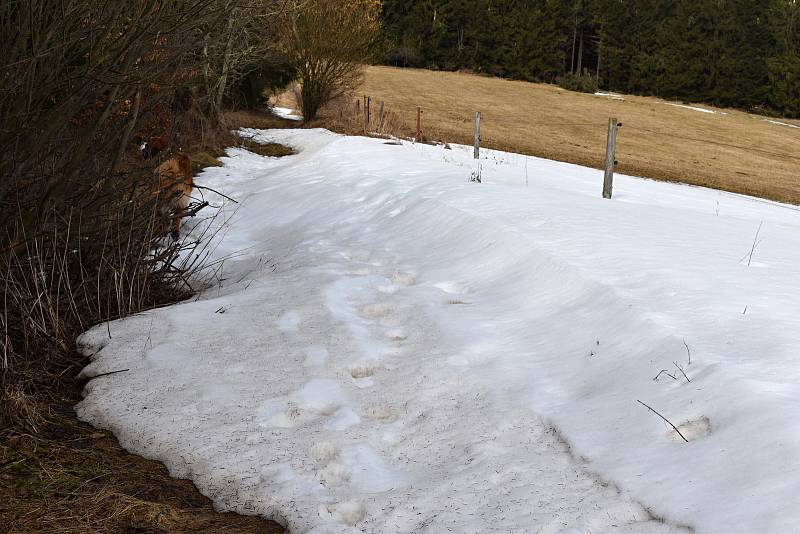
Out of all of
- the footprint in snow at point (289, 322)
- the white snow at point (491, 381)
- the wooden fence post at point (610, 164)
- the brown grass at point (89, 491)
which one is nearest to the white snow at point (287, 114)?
the wooden fence post at point (610, 164)

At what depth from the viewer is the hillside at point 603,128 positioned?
23.6 meters

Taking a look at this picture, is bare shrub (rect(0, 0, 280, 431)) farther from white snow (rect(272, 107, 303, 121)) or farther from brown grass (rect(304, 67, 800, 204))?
white snow (rect(272, 107, 303, 121))

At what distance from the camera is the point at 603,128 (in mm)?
32875

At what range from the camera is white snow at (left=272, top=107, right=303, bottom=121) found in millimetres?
24138

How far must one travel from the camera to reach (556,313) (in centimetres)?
502

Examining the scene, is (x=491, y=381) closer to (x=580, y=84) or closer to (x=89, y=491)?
(x=89, y=491)

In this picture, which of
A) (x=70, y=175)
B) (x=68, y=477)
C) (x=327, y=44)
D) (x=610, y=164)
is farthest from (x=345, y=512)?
(x=327, y=44)

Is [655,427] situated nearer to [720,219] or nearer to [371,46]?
[720,219]

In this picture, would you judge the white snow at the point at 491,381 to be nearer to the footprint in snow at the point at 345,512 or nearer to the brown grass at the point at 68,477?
the footprint in snow at the point at 345,512

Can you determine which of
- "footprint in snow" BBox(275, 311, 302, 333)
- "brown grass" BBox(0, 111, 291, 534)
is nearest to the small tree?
"footprint in snow" BBox(275, 311, 302, 333)

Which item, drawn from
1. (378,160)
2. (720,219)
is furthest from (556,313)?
(378,160)

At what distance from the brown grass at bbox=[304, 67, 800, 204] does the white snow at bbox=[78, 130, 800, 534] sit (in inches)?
600

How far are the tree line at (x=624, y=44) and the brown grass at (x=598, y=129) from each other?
2707mm

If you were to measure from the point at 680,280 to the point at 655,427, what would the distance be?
5.57 feet
